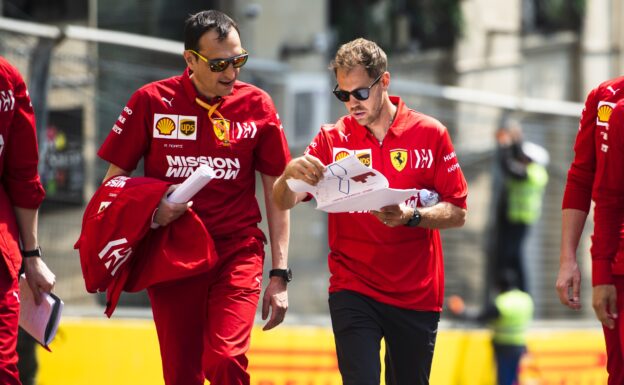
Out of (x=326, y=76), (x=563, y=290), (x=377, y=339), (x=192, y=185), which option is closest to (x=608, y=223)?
(x=563, y=290)

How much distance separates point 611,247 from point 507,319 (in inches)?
260

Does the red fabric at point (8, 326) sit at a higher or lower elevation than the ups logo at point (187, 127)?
lower

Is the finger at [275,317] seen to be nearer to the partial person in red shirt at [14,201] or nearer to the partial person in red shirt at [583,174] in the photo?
the partial person in red shirt at [14,201]

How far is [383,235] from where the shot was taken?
21.4ft

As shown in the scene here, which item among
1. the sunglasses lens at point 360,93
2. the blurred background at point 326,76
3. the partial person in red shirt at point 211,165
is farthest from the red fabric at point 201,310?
the blurred background at point 326,76

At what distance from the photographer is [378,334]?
6562 mm

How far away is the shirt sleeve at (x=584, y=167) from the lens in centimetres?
630

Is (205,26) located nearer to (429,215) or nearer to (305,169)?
(305,169)

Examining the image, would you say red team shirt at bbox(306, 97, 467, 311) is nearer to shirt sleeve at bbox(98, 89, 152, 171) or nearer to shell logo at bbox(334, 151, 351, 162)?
shell logo at bbox(334, 151, 351, 162)

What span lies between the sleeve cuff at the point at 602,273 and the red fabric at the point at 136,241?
1.77 m

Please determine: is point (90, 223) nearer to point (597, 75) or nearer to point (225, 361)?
point (225, 361)

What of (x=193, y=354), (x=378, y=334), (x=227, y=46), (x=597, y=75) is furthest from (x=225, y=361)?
(x=597, y=75)

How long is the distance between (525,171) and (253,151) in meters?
7.83

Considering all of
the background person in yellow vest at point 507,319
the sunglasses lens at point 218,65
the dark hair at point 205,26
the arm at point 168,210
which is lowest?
the background person in yellow vest at point 507,319
